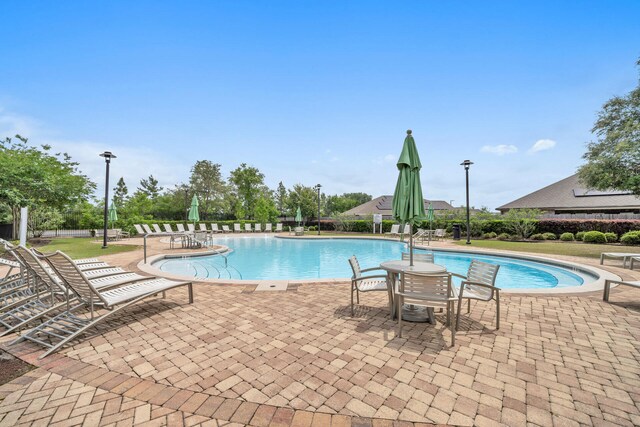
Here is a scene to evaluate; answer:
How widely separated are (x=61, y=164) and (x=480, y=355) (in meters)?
25.7

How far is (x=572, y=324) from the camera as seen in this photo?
381 cm

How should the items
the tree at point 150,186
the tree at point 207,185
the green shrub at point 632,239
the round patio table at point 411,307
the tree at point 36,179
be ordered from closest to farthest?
1. the round patio table at point 411,307
2. the tree at point 36,179
3. the green shrub at point 632,239
4. the tree at point 207,185
5. the tree at point 150,186

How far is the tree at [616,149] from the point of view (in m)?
10.8

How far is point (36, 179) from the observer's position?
13.7 m

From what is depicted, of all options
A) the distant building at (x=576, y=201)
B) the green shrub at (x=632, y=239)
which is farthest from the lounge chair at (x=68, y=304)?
the distant building at (x=576, y=201)

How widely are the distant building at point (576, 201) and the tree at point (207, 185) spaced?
127 feet

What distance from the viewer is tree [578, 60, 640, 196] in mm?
10812

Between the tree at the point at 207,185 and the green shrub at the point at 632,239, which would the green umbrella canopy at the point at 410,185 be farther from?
the tree at the point at 207,185

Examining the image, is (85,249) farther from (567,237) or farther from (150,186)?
(150,186)

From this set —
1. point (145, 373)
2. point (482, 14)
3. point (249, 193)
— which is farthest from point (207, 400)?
point (249, 193)

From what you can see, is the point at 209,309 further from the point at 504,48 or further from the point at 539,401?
the point at 504,48

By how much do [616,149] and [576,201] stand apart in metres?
20.0

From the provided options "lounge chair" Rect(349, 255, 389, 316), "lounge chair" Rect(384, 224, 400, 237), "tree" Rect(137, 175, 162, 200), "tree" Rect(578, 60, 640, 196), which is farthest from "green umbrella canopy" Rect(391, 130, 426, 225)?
"tree" Rect(137, 175, 162, 200)

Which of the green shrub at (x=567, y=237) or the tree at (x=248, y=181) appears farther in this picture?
the tree at (x=248, y=181)
